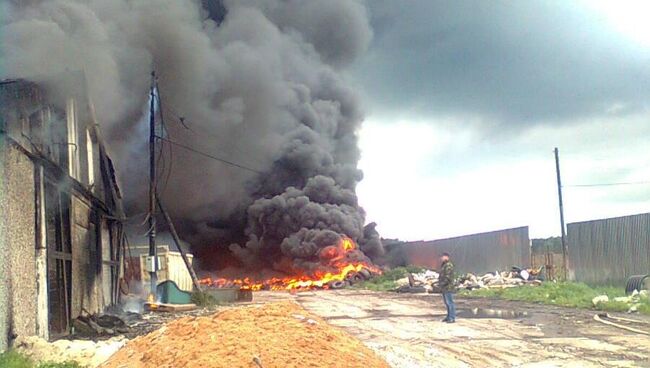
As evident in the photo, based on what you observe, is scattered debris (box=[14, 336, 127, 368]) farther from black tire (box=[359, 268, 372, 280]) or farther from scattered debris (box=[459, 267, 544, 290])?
black tire (box=[359, 268, 372, 280])

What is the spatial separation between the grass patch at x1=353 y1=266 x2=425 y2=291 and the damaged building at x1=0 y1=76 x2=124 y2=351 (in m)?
16.3

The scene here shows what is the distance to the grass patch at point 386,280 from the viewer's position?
32.2 m

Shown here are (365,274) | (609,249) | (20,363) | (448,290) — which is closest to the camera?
(20,363)

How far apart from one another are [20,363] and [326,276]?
29374mm

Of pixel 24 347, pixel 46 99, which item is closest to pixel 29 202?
pixel 24 347

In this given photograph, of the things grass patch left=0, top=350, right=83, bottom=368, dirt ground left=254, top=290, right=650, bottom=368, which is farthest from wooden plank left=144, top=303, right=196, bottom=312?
grass patch left=0, top=350, right=83, bottom=368

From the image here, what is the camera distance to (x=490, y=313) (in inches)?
674

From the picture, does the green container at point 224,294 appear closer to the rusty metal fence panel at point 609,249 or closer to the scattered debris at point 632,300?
the scattered debris at point 632,300

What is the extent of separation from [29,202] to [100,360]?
9.78 ft

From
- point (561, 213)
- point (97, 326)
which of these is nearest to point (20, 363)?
point (97, 326)

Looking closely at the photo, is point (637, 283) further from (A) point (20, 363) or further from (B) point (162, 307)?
(A) point (20, 363)

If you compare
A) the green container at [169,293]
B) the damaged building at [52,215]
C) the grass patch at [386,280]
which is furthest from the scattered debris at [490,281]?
the damaged building at [52,215]

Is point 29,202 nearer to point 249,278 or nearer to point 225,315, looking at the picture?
point 225,315

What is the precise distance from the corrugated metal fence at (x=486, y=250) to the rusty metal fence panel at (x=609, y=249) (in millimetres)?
4445
